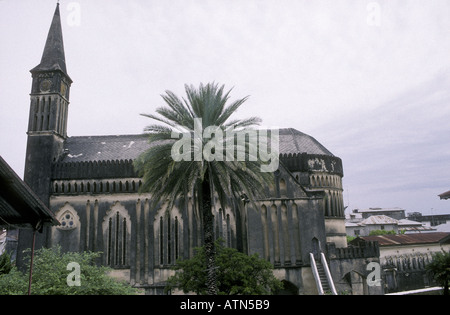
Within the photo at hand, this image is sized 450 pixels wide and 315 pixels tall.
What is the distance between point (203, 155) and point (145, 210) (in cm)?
1599

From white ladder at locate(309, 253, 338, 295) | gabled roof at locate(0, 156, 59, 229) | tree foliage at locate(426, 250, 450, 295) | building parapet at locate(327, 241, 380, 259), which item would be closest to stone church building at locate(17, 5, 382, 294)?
building parapet at locate(327, 241, 380, 259)

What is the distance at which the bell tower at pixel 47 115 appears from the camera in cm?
3159

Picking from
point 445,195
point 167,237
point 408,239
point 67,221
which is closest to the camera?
point 445,195

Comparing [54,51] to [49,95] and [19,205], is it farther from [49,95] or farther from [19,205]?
[19,205]

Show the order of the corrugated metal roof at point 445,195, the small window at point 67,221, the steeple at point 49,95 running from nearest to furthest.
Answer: the corrugated metal roof at point 445,195 < the small window at point 67,221 < the steeple at point 49,95

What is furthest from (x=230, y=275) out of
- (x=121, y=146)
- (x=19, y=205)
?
(x=121, y=146)

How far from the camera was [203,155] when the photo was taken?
16766 mm

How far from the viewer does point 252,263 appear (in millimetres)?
19750

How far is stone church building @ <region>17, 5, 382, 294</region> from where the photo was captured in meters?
26.5

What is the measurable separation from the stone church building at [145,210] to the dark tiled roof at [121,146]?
0.10m

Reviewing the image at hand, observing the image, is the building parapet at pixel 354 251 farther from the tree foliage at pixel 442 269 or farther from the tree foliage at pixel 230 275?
the tree foliage at pixel 230 275

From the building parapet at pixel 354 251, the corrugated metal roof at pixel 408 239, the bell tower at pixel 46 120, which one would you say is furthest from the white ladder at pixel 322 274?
the bell tower at pixel 46 120

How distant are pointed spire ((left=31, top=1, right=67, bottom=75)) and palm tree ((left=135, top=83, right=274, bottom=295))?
21.2m

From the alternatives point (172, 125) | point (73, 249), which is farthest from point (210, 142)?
point (73, 249)
